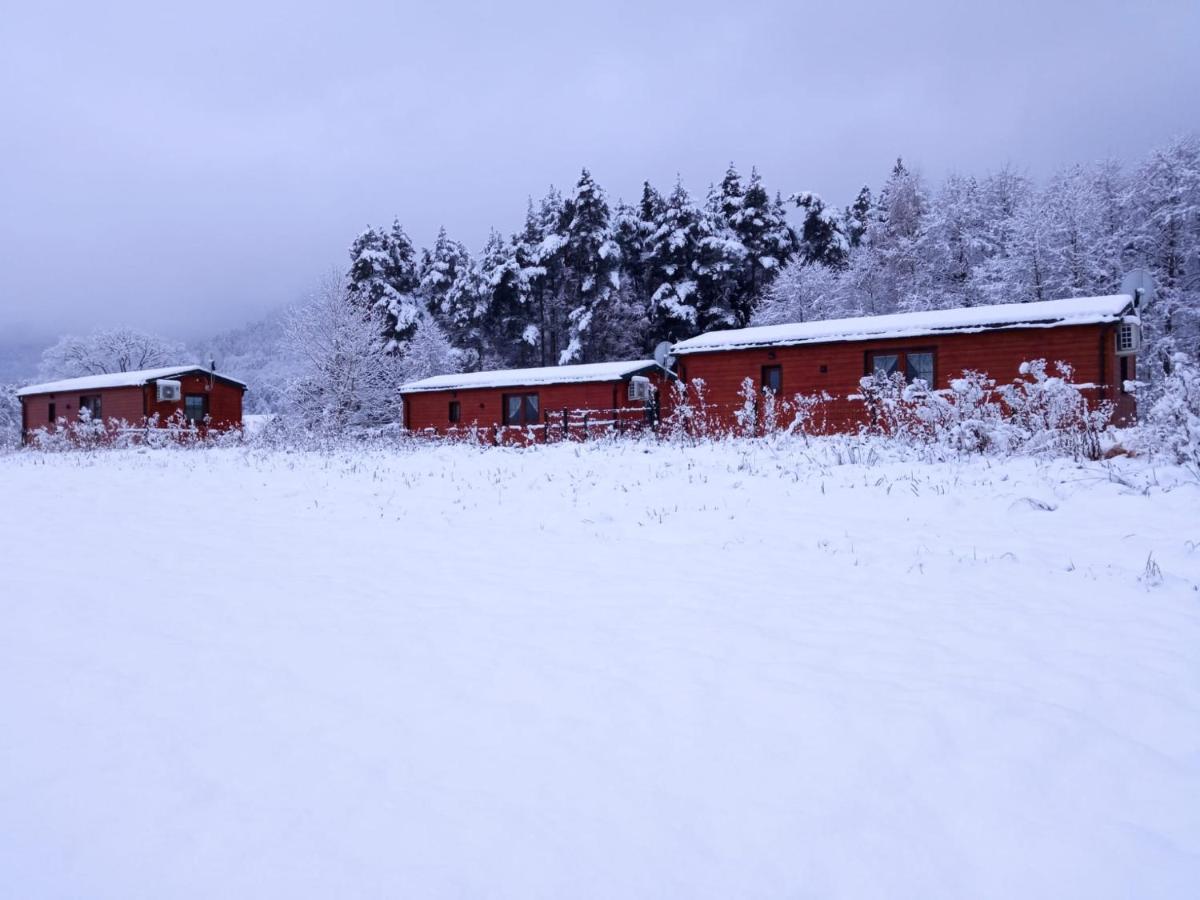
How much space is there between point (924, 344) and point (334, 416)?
930 inches

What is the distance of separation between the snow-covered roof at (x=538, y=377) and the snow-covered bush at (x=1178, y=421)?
1663 cm

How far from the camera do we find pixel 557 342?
1607 inches

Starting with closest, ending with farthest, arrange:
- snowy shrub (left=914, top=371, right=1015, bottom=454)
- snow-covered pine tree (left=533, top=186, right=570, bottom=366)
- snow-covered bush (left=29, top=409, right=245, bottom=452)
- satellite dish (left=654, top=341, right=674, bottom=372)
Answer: snowy shrub (left=914, top=371, right=1015, bottom=454), snow-covered bush (left=29, top=409, right=245, bottom=452), satellite dish (left=654, top=341, right=674, bottom=372), snow-covered pine tree (left=533, top=186, right=570, bottom=366)

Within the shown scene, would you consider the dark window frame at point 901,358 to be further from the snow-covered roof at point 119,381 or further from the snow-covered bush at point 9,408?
the snow-covered bush at point 9,408

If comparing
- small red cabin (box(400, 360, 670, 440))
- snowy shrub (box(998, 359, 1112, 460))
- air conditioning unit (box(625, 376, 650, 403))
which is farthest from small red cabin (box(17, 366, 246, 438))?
snowy shrub (box(998, 359, 1112, 460))

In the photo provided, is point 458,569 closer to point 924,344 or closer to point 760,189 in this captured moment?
point 924,344

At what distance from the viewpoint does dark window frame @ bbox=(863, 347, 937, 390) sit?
16797 mm

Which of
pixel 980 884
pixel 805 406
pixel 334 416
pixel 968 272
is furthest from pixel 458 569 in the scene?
pixel 968 272

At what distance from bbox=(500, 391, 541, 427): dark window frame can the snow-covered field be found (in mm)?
18364

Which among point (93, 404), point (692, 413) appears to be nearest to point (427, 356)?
point (93, 404)

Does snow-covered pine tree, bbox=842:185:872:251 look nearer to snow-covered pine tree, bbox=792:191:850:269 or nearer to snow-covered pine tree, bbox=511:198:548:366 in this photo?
snow-covered pine tree, bbox=792:191:850:269

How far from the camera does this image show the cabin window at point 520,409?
25.2 meters

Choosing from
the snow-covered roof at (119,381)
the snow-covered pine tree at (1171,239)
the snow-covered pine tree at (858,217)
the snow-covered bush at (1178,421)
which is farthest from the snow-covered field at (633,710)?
the snow-covered pine tree at (858,217)

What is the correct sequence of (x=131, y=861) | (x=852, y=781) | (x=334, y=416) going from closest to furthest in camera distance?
1. (x=131, y=861)
2. (x=852, y=781)
3. (x=334, y=416)
